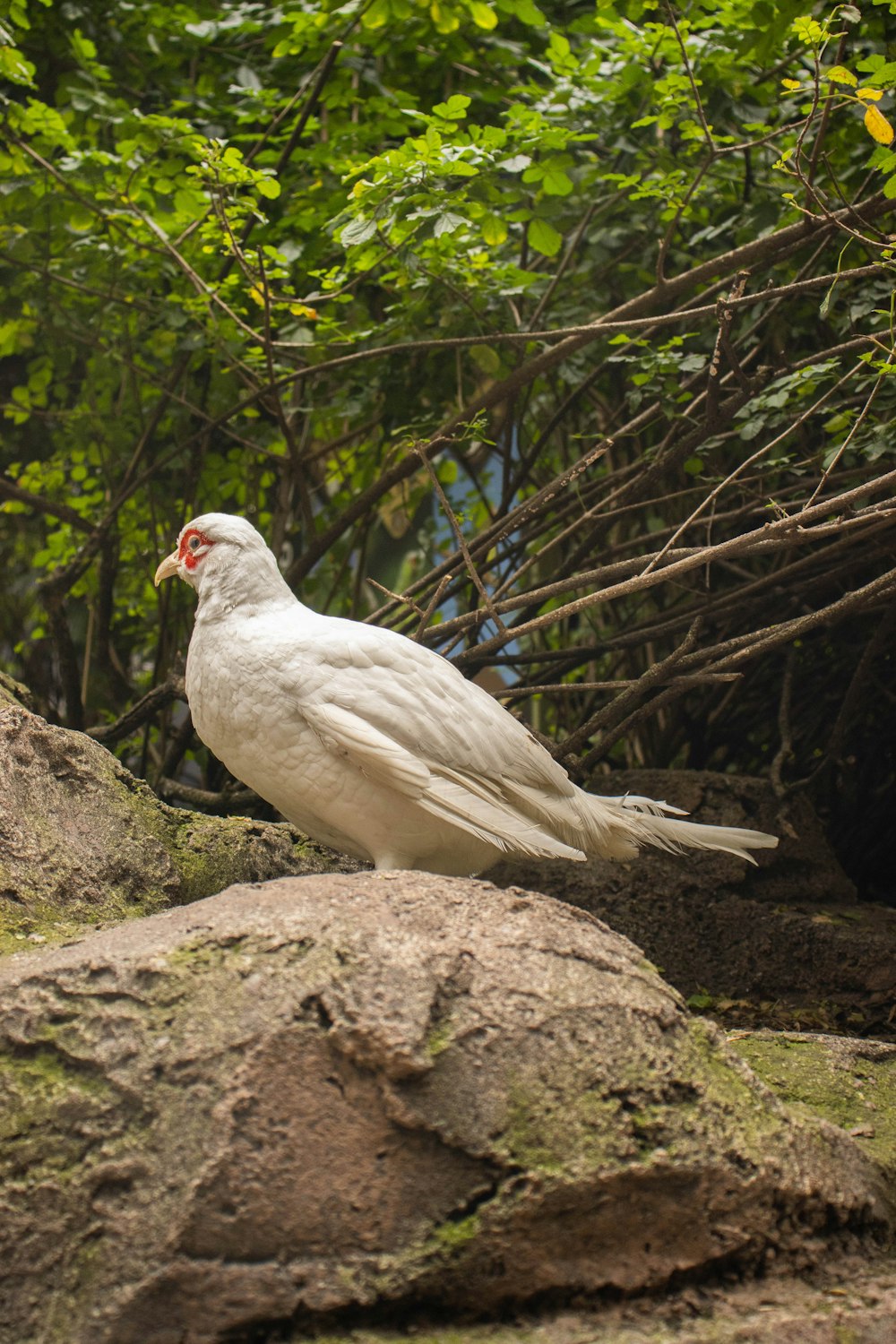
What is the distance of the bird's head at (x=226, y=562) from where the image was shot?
2.99 m

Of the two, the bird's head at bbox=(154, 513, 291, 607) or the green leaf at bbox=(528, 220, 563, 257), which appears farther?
the green leaf at bbox=(528, 220, 563, 257)

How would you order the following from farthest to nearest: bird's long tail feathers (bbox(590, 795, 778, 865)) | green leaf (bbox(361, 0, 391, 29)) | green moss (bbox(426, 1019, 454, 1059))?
1. green leaf (bbox(361, 0, 391, 29))
2. bird's long tail feathers (bbox(590, 795, 778, 865))
3. green moss (bbox(426, 1019, 454, 1059))

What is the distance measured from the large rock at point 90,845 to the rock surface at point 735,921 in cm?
100

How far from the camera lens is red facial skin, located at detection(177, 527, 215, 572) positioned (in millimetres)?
3072

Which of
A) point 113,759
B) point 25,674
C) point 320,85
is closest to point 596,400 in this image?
point 320,85

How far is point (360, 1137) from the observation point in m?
1.89

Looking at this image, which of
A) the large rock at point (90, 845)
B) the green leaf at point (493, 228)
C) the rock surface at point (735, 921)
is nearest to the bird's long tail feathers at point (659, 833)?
the rock surface at point (735, 921)

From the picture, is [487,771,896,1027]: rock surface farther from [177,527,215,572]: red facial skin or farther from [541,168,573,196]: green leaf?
[541,168,573,196]: green leaf

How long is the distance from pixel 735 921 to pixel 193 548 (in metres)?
2.05

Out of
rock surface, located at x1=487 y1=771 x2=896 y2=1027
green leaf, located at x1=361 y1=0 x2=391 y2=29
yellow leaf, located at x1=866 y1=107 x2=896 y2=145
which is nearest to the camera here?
yellow leaf, located at x1=866 y1=107 x2=896 y2=145

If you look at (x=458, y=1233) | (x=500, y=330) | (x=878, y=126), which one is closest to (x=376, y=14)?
(x=500, y=330)

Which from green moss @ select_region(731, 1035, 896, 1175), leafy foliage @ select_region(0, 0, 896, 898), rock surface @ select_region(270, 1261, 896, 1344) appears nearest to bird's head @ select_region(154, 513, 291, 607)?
leafy foliage @ select_region(0, 0, 896, 898)

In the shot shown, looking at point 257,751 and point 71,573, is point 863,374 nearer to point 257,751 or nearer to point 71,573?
point 257,751

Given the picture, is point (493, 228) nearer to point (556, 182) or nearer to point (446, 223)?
point (556, 182)
